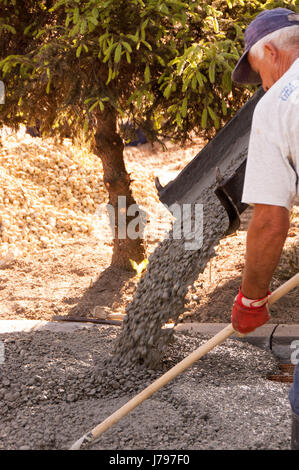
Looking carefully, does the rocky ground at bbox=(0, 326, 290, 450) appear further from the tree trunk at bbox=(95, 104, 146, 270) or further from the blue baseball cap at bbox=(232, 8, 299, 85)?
the tree trunk at bbox=(95, 104, 146, 270)

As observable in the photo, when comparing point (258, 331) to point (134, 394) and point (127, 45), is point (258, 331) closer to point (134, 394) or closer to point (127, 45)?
point (134, 394)

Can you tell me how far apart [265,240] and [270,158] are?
0.30 m

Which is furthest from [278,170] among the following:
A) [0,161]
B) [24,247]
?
[0,161]

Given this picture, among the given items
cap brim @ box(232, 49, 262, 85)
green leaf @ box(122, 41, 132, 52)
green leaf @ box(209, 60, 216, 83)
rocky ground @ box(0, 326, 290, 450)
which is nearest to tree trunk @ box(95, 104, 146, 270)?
green leaf @ box(122, 41, 132, 52)

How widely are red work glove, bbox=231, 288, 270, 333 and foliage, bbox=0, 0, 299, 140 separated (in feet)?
6.41

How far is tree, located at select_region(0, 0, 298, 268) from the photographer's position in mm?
3969

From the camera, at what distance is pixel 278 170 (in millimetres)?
2010

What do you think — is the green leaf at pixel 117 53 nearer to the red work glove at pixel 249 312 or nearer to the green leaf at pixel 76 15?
the green leaf at pixel 76 15

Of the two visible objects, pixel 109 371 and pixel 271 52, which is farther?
pixel 109 371

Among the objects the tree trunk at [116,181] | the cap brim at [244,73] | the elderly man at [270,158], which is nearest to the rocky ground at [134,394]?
the elderly man at [270,158]

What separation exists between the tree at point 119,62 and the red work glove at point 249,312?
1986mm

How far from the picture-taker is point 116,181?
5.96m


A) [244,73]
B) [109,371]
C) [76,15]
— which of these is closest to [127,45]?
[76,15]
